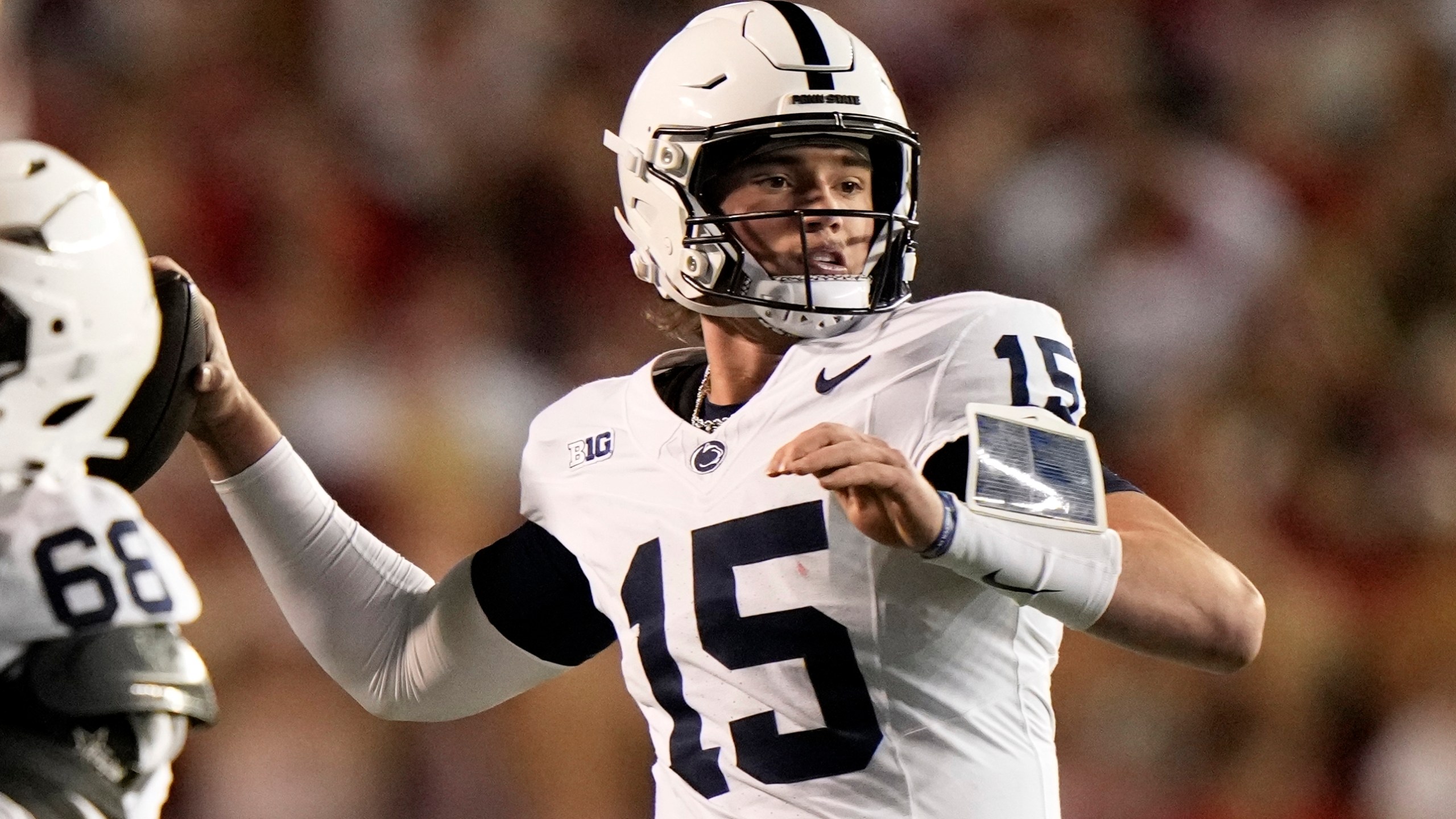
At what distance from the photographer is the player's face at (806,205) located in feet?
5.45

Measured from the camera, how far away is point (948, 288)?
308 centimetres

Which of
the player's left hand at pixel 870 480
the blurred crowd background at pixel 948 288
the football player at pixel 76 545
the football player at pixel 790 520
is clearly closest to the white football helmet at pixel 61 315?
the football player at pixel 76 545

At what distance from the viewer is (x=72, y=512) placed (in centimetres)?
111

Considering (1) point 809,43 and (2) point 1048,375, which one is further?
(1) point 809,43

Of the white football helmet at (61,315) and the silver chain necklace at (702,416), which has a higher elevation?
the white football helmet at (61,315)

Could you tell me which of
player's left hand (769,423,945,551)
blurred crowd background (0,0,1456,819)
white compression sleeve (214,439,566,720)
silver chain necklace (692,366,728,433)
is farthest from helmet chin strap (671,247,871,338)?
blurred crowd background (0,0,1456,819)

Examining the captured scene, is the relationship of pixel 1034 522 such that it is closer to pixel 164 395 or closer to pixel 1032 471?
pixel 1032 471

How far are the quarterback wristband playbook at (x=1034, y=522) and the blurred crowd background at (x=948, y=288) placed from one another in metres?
1.56

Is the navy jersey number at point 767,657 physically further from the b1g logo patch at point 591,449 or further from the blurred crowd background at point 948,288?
the blurred crowd background at point 948,288

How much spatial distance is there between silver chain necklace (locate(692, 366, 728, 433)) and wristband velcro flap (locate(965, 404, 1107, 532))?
35cm

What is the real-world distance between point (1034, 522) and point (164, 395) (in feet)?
2.50

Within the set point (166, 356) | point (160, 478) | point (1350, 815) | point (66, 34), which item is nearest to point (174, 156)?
point (66, 34)

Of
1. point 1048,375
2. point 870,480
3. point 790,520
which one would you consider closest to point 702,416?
point 790,520

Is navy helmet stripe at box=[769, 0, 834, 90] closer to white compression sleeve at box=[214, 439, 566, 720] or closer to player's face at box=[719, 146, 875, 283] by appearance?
player's face at box=[719, 146, 875, 283]
